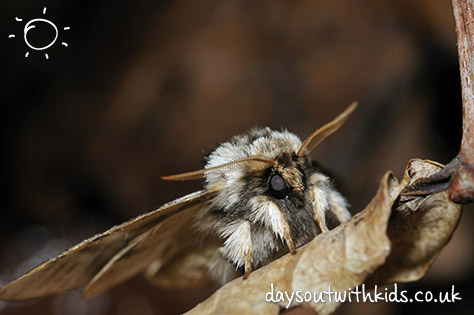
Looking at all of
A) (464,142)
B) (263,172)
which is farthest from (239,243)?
(464,142)

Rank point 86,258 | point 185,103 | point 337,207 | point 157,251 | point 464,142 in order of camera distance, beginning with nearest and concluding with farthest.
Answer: point 464,142 < point 86,258 < point 337,207 < point 157,251 < point 185,103

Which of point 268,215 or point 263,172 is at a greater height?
point 263,172

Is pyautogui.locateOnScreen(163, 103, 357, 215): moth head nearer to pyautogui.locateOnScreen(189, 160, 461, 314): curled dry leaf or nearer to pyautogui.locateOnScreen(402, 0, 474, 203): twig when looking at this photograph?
pyautogui.locateOnScreen(189, 160, 461, 314): curled dry leaf

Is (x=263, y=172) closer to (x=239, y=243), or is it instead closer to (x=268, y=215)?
(x=268, y=215)

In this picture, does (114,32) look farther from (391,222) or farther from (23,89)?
(391,222)

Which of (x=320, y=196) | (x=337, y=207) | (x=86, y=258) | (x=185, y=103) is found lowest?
(x=337, y=207)

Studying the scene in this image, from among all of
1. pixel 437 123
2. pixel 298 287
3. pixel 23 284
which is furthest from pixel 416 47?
pixel 23 284

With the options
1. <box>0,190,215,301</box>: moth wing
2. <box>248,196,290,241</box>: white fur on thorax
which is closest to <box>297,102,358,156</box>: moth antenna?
<box>248,196,290,241</box>: white fur on thorax
